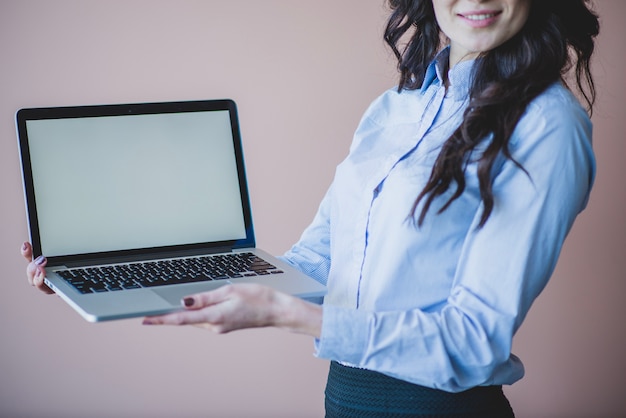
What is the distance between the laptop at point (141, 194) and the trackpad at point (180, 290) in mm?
21

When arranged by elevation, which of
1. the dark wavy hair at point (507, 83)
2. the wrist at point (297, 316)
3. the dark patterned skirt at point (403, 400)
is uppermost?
the dark wavy hair at point (507, 83)

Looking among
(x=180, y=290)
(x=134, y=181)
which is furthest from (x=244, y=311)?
(x=134, y=181)

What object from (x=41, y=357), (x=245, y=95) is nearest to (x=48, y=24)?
(x=245, y=95)

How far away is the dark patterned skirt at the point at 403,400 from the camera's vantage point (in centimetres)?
108

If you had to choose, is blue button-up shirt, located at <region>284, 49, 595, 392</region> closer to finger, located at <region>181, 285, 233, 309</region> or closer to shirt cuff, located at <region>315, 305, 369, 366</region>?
shirt cuff, located at <region>315, 305, 369, 366</region>

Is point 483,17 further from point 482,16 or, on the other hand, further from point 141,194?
point 141,194

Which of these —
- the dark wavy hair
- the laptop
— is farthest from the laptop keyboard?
the dark wavy hair

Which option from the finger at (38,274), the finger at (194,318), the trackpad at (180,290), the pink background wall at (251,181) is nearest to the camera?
the finger at (194,318)

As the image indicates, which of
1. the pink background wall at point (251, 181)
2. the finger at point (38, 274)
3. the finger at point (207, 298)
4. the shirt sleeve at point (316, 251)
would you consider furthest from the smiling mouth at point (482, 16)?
the pink background wall at point (251, 181)

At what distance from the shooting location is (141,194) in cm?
138

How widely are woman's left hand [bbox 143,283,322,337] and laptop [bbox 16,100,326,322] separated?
22 centimetres

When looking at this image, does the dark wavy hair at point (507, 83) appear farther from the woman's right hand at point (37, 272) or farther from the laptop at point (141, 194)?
the woman's right hand at point (37, 272)

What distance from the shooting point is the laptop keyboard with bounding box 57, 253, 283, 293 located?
116 centimetres

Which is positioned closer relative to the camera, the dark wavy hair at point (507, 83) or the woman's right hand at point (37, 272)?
the dark wavy hair at point (507, 83)
